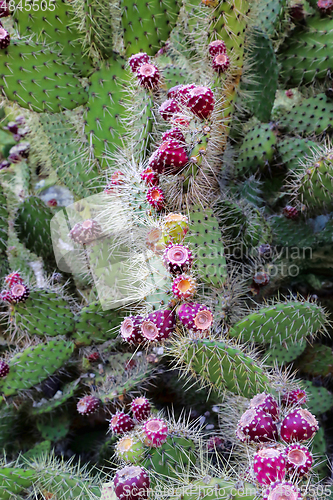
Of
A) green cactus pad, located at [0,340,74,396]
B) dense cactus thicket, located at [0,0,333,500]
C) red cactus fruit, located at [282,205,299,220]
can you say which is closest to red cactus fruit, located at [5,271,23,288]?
dense cactus thicket, located at [0,0,333,500]

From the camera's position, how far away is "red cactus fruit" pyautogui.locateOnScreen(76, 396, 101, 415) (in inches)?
64.8

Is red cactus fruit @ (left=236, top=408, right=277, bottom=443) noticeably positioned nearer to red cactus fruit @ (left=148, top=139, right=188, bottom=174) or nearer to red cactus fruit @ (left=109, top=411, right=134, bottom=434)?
red cactus fruit @ (left=109, top=411, right=134, bottom=434)

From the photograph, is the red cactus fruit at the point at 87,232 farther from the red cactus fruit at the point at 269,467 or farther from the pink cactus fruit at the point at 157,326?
the red cactus fruit at the point at 269,467

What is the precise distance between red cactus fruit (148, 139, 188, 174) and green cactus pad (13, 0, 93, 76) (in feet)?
2.56

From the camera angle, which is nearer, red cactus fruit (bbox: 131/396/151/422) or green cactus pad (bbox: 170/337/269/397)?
green cactus pad (bbox: 170/337/269/397)

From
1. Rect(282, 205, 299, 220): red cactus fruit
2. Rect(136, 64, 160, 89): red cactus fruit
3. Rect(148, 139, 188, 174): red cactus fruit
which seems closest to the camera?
Rect(148, 139, 188, 174): red cactus fruit

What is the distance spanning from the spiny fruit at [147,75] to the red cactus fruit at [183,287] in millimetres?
846

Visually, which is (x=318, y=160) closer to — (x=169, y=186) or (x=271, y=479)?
(x=169, y=186)

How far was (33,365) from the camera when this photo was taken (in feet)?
5.64

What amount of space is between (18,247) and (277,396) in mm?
1571

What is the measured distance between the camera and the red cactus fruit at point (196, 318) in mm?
1199

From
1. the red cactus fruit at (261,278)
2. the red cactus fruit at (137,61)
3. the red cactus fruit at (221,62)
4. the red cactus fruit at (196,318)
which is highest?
the red cactus fruit at (137,61)

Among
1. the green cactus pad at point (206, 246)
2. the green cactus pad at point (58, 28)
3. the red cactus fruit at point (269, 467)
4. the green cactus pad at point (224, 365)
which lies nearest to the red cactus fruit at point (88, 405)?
the green cactus pad at point (224, 365)

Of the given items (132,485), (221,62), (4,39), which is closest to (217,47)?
(221,62)
